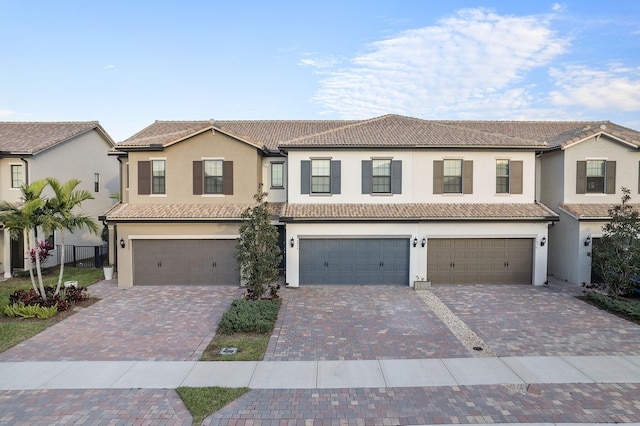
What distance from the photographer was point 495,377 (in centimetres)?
873

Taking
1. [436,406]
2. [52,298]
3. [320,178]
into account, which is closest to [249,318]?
[436,406]

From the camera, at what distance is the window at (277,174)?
776 inches

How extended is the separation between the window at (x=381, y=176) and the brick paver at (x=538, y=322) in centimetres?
505

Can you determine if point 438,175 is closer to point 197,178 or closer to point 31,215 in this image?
point 197,178

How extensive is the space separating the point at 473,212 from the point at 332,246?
253 inches

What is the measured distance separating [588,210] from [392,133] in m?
9.42

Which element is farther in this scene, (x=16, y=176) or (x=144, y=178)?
(x=16, y=176)

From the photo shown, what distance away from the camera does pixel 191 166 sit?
1842cm

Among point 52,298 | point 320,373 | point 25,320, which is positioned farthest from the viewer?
point 52,298

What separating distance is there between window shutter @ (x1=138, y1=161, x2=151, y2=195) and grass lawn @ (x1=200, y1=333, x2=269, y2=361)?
32.7ft

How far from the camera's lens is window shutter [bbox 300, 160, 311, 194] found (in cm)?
1817

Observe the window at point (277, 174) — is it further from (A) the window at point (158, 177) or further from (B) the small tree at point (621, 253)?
(B) the small tree at point (621, 253)

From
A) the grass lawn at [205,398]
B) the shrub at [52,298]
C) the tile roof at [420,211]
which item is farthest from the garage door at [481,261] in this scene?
the shrub at [52,298]

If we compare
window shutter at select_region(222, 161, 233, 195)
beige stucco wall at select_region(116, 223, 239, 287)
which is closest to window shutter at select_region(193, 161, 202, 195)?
window shutter at select_region(222, 161, 233, 195)
